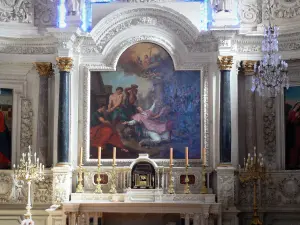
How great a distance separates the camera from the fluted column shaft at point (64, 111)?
16297mm

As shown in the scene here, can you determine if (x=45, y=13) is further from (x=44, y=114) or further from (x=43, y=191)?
(x=43, y=191)

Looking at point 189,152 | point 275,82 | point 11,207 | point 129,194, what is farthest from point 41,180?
point 275,82

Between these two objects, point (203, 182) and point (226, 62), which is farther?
point (226, 62)

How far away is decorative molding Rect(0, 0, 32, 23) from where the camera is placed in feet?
56.3

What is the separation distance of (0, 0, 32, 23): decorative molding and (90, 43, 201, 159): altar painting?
2.70 meters

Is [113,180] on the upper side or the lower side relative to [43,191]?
upper

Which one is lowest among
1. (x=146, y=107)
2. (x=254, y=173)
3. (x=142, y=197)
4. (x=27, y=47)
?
(x=142, y=197)

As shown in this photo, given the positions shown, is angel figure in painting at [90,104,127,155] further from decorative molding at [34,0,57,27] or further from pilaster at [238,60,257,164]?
pilaster at [238,60,257,164]

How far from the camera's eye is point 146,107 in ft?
55.0

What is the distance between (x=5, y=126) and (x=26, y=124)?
1.86 ft

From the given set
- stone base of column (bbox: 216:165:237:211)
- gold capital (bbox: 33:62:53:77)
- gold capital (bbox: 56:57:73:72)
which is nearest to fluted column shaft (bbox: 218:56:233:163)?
stone base of column (bbox: 216:165:237:211)

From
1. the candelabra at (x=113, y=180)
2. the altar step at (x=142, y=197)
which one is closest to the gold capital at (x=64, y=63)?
the candelabra at (x=113, y=180)

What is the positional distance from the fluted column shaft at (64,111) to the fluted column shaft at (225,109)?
3.98 m

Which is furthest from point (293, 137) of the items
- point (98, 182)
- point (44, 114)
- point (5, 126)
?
point (5, 126)
